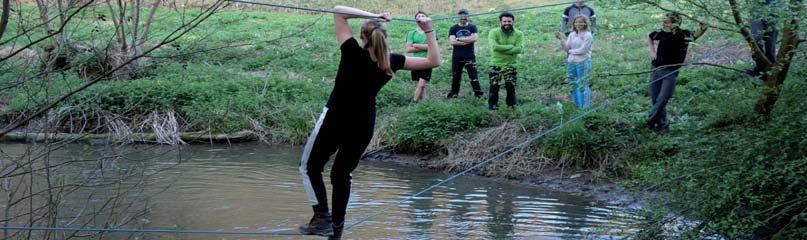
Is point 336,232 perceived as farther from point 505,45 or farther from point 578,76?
point 505,45

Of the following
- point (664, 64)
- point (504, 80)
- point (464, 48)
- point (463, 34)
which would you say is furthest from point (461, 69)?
point (664, 64)

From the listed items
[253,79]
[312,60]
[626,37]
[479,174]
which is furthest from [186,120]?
[626,37]

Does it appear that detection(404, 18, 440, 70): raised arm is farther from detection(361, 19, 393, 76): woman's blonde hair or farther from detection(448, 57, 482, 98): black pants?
detection(448, 57, 482, 98): black pants

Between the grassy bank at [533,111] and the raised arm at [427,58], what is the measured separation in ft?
2.37

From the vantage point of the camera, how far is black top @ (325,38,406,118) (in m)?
5.81

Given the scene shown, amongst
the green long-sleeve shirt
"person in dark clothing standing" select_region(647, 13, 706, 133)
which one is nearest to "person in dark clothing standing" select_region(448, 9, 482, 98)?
the green long-sleeve shirt

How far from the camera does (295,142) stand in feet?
46.0

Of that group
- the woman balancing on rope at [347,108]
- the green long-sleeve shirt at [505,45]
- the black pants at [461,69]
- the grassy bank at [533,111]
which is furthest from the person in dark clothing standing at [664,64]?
the woman balancing on rope at [347,108]

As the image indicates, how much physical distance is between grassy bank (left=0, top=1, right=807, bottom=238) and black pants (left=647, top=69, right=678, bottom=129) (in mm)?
157

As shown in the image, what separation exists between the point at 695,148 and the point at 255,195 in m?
4.47

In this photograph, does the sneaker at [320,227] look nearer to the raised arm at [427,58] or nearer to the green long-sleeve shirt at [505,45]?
the raised arm at [427,58]

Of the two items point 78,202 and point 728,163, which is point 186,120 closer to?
point 78,202

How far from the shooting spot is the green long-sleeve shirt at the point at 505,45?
12.6 metres

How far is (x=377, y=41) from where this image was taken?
5.76m
